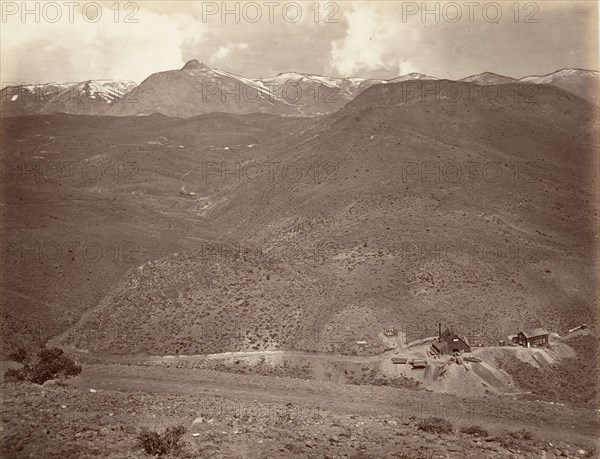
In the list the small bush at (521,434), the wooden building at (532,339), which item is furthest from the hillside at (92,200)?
the wooden building at (532,339)

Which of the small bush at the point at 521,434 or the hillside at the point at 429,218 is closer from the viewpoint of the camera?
the small bush at the point at 521,434

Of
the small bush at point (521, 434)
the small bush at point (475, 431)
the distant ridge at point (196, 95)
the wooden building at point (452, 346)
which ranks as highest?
the distant ridge at point (196, 95)

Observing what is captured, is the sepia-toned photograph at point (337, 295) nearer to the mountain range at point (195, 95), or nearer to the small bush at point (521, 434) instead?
the small bush at point (521, 434)

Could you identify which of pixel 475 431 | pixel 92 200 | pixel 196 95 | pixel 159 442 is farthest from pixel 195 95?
pixel 159 442

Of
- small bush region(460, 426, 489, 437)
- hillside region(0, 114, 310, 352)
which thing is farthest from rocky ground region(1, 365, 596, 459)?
hillside region(0, 114, 310, 352)

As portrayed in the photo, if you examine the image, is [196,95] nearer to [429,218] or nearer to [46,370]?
[429,218]

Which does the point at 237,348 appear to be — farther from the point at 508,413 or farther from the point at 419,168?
the point at 419,168
